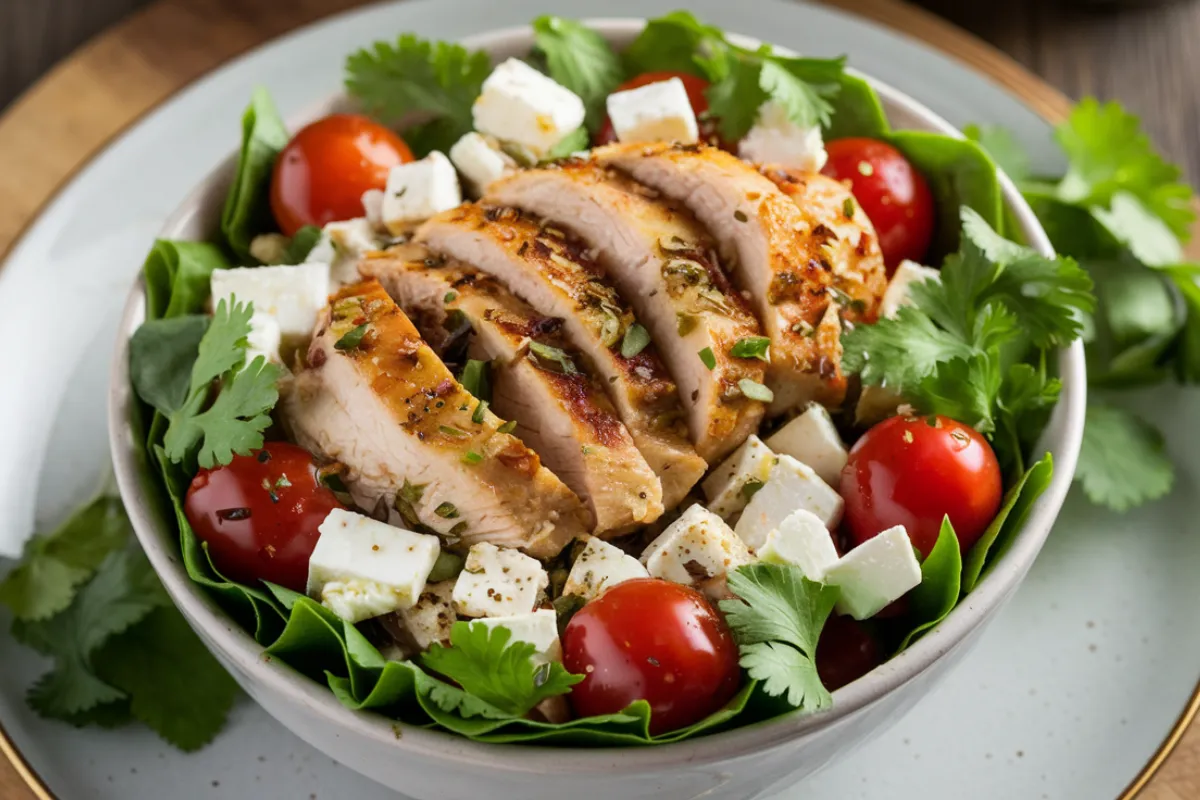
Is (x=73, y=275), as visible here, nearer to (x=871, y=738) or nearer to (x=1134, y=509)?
(x=871, y=738)

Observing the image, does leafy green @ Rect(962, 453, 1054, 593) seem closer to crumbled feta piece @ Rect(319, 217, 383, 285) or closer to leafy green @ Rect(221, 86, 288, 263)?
crumbled feta piece @ Rect(319, 217, 383, 285)

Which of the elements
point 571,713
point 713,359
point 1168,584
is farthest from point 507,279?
point 1168,584

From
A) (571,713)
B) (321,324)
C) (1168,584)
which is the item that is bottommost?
(1168,584)

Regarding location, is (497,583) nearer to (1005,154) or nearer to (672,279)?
(672,279)

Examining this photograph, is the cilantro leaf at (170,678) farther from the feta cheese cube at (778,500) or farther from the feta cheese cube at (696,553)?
the feta cheese cube at (778,500)

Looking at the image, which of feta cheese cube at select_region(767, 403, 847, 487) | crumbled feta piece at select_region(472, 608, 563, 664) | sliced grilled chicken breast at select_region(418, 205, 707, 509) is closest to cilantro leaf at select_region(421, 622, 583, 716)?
crumbled feta piece at select_region(472, 608, 563, 664)

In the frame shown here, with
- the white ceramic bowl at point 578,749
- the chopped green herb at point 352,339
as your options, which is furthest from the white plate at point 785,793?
the chopped green herb at point 352,339
